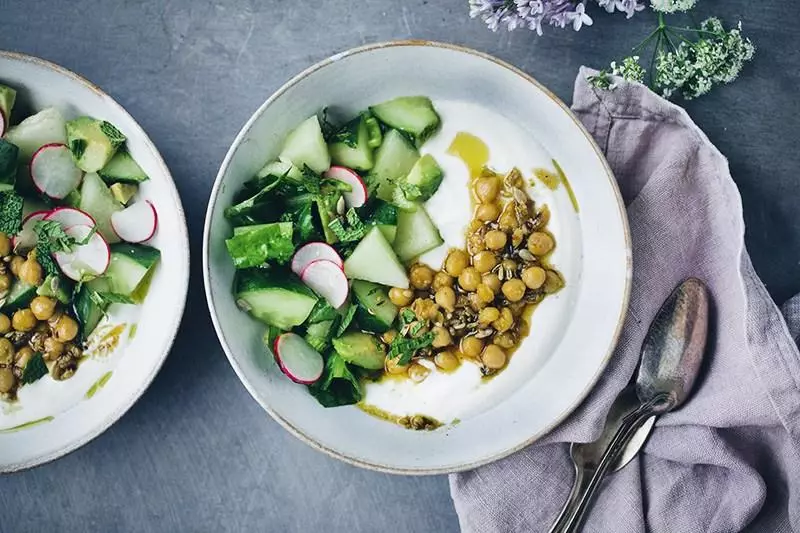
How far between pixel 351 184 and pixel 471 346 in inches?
19.1

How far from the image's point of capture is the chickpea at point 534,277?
6.70 feet

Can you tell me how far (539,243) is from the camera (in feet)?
6.77

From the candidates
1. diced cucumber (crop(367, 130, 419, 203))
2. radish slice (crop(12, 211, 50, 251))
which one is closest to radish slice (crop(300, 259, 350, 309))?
diced cucumber (crop(367, 130, 419, 203))

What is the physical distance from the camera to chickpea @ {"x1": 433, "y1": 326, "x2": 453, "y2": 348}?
2037 millimetres

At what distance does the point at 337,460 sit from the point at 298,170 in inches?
28.8

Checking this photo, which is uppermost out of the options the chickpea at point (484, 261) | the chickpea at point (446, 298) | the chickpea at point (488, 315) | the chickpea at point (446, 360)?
the chickpea at point (484, 261)

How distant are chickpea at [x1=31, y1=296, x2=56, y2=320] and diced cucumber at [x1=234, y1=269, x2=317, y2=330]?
447 millimetres

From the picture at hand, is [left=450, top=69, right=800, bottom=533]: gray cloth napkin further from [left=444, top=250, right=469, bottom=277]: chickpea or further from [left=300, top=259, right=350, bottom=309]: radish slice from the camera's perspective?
[left=300, top=259, right=350, bottom=309]: radish slice

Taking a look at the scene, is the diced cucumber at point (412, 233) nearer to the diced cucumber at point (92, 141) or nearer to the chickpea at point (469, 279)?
the chickpea at point (469, 279)

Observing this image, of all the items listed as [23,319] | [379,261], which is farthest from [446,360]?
[23,319]

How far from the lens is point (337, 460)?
6.98 ft

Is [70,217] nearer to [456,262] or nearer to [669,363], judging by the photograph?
[456,262]

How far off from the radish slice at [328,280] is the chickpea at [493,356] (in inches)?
14.5

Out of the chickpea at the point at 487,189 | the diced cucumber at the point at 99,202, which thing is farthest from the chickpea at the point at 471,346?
the diced cucumber at the point at 99,202
